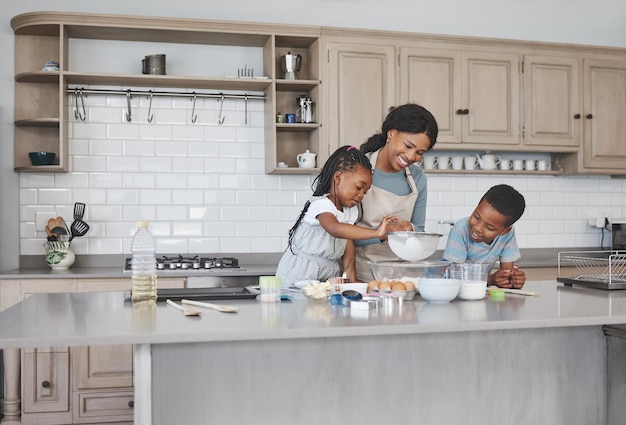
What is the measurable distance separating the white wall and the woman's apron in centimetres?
181

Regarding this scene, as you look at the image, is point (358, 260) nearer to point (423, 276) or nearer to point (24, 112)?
point (423, 276)

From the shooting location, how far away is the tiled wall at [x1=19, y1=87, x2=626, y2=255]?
4.58 meters

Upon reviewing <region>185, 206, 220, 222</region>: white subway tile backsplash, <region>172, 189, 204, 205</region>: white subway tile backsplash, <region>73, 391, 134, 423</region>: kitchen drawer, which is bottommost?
<region>73, 391, 134, 423</region>: kitchen drawer

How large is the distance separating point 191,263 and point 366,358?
2228 millimetres

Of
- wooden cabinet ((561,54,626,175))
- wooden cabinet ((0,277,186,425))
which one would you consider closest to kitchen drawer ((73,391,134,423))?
wooden cabinet ((0,277,186,425))

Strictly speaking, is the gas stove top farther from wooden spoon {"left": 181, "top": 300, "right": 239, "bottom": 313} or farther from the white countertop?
wooden spoon {"left": 181, "top": 300, "right": 239, "bottom": 313}

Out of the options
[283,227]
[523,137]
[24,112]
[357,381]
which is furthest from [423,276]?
[24,112]

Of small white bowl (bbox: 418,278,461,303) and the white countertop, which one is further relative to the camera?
small white bowl (bbox: 418,278,461,303)

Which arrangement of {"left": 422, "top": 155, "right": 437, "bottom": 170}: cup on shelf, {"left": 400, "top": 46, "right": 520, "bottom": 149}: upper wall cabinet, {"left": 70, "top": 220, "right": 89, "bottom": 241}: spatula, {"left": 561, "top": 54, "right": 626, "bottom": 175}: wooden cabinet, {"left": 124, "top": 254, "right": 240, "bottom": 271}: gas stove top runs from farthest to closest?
{"left": 561, "top": 54, "right": 626, "bottom": 175}: wooden cabinet
{"left": 422, "top": 155, "right": 437, "bottom": 170}: cup on shelf
{"left": 400, "top": 46, "right": 520, "bottom": 149}: upper wall cabinet
{"left": 70, "top": 220, "right": 89, "bottom": 241}: spatula
{"left": 124, "top": 254, "right": 240, "bottom": 271}: gas stove top

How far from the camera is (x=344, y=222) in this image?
9.22 feet

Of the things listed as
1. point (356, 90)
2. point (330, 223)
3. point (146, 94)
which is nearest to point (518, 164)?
point (356, 90)

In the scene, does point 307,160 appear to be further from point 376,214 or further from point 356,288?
point 356,288

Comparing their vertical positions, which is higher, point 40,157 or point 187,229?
point 40,157

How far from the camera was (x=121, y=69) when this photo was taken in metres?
4.62
